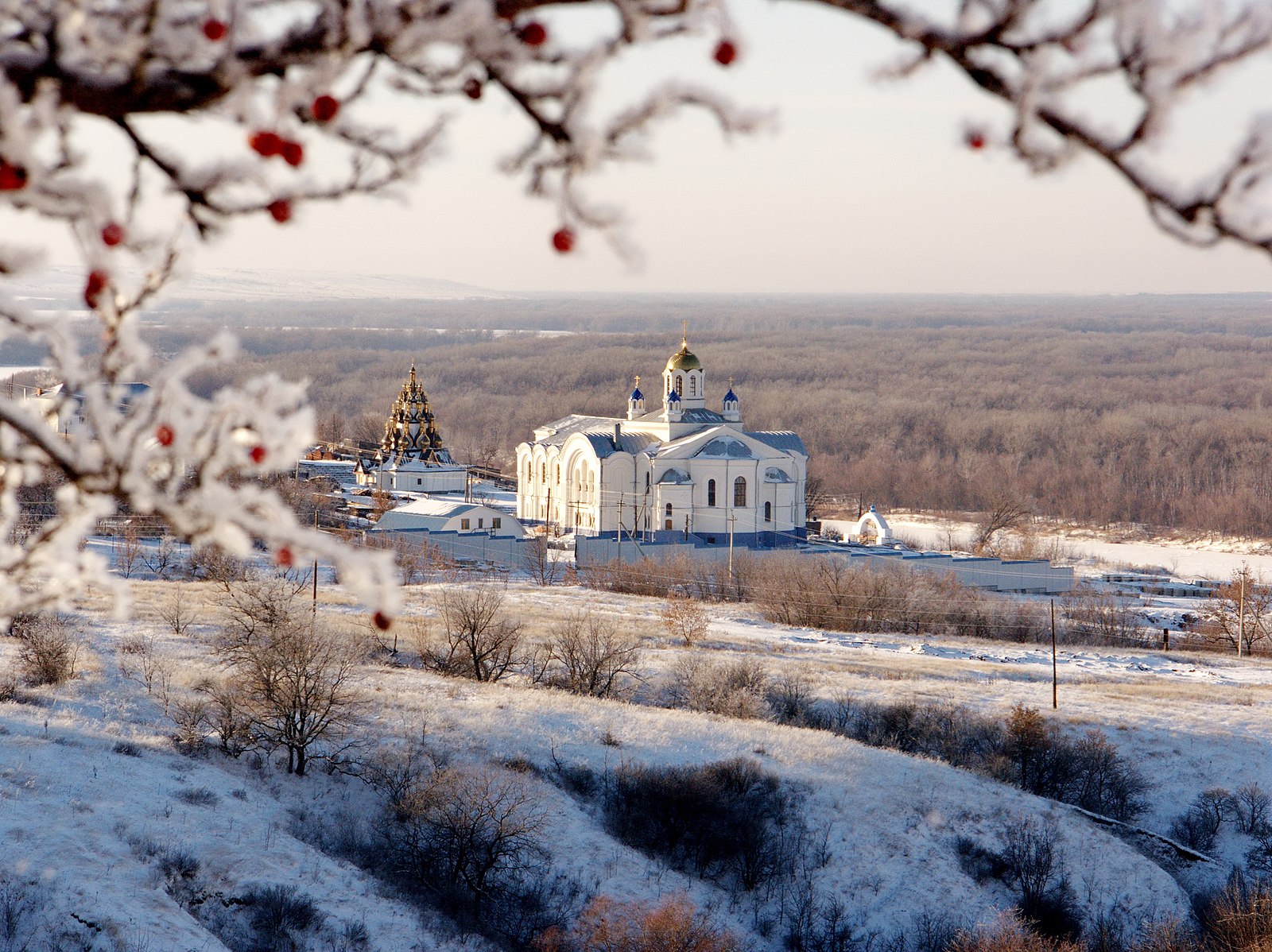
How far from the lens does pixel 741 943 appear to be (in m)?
20.3

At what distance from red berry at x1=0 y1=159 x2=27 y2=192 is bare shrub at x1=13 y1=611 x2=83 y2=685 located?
86.0ft

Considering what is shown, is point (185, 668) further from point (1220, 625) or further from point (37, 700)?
point (1220, 625)

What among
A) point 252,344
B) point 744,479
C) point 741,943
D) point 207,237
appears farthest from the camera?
point 252,344

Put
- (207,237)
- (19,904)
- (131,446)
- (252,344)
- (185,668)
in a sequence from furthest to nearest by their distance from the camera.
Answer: (252,344), (185,668), (19,904), (207,237), (131,446)

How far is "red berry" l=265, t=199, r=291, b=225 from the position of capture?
2.44 metres

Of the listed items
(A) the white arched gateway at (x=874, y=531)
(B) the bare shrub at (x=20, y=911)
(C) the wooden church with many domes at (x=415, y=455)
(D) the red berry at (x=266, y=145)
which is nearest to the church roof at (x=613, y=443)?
(A) the white arched gateway at (x=874, y=531)

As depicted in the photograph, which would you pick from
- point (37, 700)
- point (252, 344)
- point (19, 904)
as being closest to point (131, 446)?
point (19, 904)

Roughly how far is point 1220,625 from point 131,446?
4933 cm

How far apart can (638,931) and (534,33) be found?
1838 centimetres

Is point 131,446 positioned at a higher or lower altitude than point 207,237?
lower

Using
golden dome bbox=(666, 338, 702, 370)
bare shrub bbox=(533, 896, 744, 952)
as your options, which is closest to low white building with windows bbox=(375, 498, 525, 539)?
golden dome bbox=(666, 338, 702, 370)

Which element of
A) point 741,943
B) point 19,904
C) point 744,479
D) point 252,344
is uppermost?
point 252,344

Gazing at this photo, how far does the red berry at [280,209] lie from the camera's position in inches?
96.1

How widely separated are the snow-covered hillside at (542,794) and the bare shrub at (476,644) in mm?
992
